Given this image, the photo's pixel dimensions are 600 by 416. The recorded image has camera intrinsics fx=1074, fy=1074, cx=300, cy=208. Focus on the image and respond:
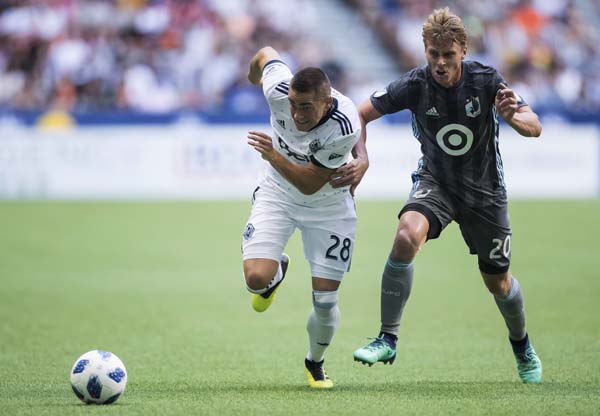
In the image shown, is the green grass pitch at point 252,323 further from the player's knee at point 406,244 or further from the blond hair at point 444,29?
the blond hair at point 444,29

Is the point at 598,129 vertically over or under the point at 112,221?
over

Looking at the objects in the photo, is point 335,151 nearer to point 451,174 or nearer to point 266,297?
point 451,174

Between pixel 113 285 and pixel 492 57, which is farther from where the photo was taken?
pixel 492 57

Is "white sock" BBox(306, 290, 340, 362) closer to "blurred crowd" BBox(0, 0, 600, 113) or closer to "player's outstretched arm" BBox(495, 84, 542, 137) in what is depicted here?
"player's outstretched arm" BBox(495, 84, 542, 137)

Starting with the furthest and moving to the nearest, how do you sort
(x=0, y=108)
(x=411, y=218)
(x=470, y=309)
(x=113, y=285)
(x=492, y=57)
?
(x=492, y=57) → (x=0, y=108) → (x=113, y=285) → (x=470, y=309) → (x=411, y=218)

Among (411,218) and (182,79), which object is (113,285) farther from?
(182,79)

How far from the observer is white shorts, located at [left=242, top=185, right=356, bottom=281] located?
734cm

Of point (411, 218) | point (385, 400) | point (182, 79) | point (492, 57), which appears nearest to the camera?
point (385, 400)

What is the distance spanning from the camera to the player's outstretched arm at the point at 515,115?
6883mm

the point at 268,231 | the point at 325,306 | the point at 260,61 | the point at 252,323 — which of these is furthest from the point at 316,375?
the point at 252,323

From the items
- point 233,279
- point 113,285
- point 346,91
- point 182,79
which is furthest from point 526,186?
point 113,285

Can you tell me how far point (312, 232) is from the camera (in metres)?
7.43

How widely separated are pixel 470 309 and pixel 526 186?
37.4 feet

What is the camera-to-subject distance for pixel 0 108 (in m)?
21.5
